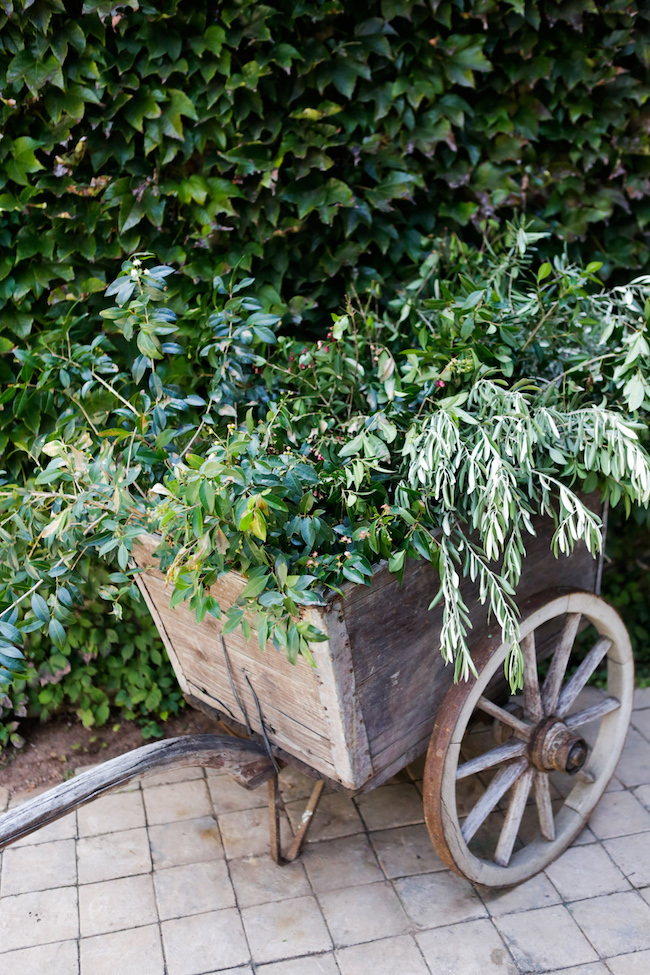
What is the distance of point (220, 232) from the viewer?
2.28m

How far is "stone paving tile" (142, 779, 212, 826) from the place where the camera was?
2.26 meters

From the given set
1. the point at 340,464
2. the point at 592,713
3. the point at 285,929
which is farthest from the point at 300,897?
the point at 340,464

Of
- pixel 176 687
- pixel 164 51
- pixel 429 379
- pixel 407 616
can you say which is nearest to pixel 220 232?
pixel 164 51

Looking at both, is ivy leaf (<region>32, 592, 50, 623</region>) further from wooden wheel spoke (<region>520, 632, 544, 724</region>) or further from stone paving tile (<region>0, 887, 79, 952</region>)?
wooden wheel spoke (<region>520, 632, 544, 724</region>)

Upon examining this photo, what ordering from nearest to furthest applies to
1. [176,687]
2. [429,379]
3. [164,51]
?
[429,379]
[164,51]
[176,687]

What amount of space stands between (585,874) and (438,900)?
394 millimetres

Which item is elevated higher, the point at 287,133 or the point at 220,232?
the point at 287,133

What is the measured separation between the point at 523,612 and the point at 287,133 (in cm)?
146

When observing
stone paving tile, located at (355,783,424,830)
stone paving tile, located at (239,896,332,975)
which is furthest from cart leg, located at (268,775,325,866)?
stone paving tile, located at (355,783,424,830)

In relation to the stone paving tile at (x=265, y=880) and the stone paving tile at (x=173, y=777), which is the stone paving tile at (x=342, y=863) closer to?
the stone paving tile at (x=265, y=880)

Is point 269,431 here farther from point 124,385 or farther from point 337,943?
point 337,943

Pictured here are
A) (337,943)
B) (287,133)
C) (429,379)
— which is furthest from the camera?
(287,133)

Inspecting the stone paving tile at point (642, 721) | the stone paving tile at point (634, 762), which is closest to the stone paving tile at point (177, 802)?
the stone paving tile at point (634, 762)

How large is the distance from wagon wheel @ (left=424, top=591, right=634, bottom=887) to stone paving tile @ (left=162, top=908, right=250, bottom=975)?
0.55 meters
